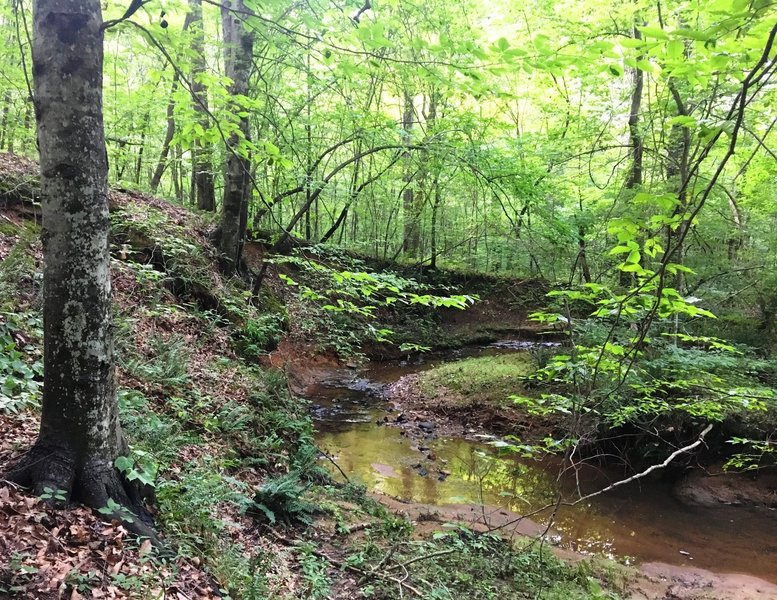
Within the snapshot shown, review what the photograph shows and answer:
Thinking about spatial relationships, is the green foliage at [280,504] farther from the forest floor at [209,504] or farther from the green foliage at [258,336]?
the green foliage at [258,336]

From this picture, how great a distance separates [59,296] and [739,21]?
3.72 m

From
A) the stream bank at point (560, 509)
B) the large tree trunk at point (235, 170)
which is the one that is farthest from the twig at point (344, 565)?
the large tree trunk at point (235, 170)

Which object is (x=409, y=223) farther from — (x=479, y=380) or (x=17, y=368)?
(x=17, y=368)

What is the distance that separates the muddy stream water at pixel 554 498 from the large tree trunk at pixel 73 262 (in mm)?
4615

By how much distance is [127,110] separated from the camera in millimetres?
14680

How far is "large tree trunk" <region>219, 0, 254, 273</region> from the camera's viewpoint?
30.5 feet

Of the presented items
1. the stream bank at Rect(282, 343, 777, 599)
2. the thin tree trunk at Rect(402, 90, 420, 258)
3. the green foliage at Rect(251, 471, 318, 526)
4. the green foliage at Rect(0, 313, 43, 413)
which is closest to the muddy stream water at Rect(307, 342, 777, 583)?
the stream bank at Rect(282, 343, 777, 599)

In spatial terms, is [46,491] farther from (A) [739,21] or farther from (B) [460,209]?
(B) [460,209]

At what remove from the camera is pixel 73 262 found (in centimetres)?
289

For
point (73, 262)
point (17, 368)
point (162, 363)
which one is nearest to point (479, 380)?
point (162, 363)

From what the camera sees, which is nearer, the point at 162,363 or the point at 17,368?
the point at 17,368

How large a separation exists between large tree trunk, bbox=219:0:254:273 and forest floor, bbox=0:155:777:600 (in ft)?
4.91

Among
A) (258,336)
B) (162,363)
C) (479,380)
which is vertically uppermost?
(162,363)

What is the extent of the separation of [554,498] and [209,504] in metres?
6.47
